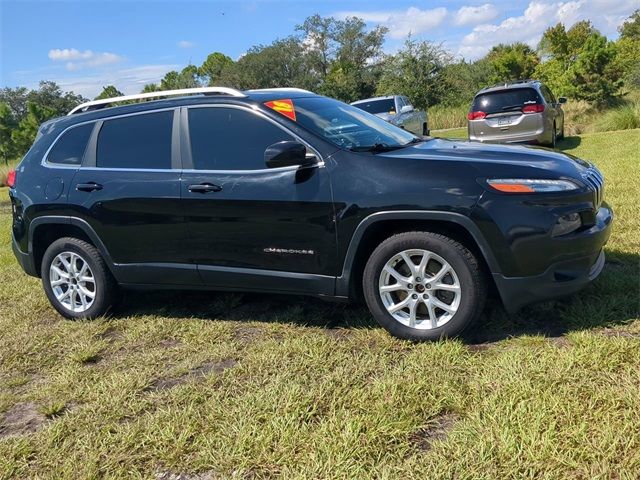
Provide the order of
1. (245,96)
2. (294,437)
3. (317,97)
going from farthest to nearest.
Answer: (317,97) → (245,96) → (294,437)

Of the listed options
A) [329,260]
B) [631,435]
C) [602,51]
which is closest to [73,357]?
[329,260]

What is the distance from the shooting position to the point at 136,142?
4.43m

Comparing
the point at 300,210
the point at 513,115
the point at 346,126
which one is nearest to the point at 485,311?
the point at 300,210

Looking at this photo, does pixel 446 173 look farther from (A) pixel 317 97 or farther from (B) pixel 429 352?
(A) pixel 317 97

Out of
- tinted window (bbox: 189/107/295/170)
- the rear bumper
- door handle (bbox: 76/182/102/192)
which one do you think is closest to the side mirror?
tinted window (bbox: 189/107/295/170)

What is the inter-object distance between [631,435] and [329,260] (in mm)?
1952

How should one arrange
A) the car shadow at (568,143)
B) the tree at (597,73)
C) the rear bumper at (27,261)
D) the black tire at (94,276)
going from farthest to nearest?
1. the tree at (597,73)
2. the car shadow at (568,143)
3. the rear bumper at (27,261)
4. the black tire at (94,276)

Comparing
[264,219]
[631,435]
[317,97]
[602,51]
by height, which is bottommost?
[631,435]

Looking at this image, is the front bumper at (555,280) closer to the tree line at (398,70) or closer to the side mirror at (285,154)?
the side mirror at (285,154)

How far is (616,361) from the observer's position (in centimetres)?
307

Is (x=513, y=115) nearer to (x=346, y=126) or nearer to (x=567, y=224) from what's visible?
(x=346, y=126)

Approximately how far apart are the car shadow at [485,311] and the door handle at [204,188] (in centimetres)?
107

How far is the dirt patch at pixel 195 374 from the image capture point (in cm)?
348

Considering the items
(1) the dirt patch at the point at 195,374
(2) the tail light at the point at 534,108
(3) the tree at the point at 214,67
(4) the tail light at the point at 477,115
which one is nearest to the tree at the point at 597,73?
(2) the tail light at the point at 534,108
